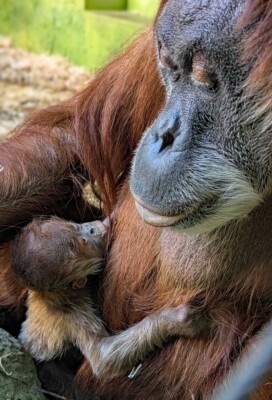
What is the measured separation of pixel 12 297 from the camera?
2.27 metres

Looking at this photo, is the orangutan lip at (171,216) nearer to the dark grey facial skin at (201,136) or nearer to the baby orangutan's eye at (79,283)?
the dark grey facial skin at (201,136)

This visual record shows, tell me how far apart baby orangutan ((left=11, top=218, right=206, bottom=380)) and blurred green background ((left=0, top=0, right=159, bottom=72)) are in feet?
8.33

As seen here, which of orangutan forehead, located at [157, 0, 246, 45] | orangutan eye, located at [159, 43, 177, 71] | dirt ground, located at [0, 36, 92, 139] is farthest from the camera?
dirt ground, located at [0, 36, 92, 139]

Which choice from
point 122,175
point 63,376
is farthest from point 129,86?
point 63,376

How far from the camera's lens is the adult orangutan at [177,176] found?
151 centimetres

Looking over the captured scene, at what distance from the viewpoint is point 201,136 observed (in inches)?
61.1

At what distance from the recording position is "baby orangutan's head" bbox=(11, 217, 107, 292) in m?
2.01

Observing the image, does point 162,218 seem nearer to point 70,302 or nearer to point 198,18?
point 198,18

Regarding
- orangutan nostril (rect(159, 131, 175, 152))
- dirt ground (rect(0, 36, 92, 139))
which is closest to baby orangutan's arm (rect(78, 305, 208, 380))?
orangutan nostril (rect(159, 131, 175, 152))

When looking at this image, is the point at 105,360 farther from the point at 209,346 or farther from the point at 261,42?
the point at 261,42

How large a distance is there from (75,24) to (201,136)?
355 cm

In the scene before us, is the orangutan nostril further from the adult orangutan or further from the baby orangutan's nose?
the baby orangutan's nose

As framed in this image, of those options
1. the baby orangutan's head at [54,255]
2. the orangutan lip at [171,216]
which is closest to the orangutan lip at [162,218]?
the orangutan lip at [171,216]

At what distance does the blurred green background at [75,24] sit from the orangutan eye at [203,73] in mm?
2949
